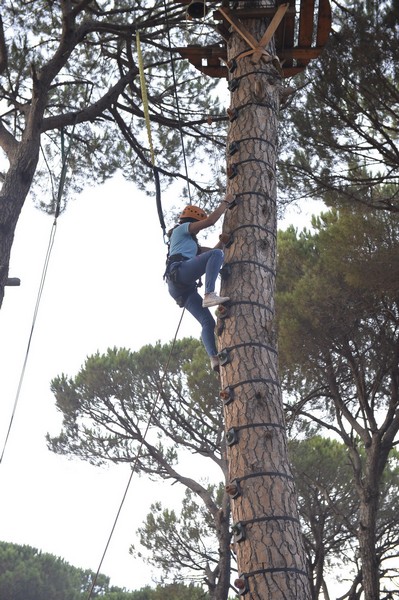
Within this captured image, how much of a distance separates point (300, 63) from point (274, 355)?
2.09m

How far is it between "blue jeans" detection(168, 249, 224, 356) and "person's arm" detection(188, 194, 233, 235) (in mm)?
167

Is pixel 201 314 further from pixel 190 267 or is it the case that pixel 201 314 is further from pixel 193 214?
pixel 193 214

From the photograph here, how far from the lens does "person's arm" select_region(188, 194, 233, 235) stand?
11.3ft

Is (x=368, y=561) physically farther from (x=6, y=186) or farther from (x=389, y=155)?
(x=6, y=186)

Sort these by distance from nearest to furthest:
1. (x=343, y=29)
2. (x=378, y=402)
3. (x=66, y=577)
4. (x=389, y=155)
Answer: (x=343, y=29), (x=389, y=155), (x=378, y=402), (x=66, y=577)

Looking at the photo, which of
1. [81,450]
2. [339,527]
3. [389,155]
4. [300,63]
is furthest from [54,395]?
[300,63]

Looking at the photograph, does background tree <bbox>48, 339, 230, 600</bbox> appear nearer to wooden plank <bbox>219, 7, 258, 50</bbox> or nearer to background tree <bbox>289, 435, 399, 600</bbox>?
background tree <bbox>289, 435, 399, 600</bbox>

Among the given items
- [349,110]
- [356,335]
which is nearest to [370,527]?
[356,335]

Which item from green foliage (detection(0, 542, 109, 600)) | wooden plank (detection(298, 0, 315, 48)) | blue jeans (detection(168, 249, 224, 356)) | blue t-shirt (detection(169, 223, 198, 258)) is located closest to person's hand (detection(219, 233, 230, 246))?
blue jeans (detection(168, 249, 224, 356))

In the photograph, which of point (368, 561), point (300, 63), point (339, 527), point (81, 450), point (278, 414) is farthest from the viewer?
point (81, 450)

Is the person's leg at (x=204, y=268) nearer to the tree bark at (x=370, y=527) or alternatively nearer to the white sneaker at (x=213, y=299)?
the white sneaker at (x=213, y=299)

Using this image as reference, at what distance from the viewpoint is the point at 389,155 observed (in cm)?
642

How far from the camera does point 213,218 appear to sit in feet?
12.4

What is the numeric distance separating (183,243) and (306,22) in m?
1.39
